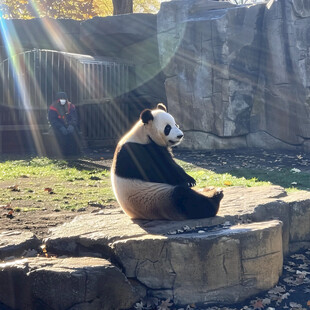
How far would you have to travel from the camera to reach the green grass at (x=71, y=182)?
24.3 feet

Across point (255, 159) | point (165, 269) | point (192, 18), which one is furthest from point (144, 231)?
point (192, 18)

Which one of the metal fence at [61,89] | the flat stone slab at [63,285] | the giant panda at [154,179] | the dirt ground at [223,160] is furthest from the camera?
the metal fence at [61,89]

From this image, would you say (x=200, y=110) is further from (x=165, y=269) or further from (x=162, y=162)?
(x=165, y=269)

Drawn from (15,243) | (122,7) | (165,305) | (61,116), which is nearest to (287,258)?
(165,305)

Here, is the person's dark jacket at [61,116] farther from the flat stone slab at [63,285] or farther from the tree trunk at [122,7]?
the flat stone slab at [63,285]

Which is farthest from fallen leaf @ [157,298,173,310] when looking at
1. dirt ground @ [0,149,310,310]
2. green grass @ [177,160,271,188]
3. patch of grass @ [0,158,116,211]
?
green grass @ [177,160,271,188]

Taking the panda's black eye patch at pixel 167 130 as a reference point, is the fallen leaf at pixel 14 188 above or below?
below

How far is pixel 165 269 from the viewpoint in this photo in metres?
4.25

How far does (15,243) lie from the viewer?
451 cm

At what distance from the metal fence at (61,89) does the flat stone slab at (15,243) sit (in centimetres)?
1083

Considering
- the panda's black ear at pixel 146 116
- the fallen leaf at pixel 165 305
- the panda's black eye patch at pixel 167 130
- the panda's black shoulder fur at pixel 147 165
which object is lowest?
the fallen leaf at pixel 165 305

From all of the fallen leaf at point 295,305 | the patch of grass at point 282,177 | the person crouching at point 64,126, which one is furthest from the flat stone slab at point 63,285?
the person crouching at point 64,126

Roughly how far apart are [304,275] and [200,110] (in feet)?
30.6

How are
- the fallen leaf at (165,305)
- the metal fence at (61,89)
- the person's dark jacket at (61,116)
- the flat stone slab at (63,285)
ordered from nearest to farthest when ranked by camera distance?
the flat stone slab at (63,285)
the fallen leaf at (165,305)
the person's dark jacket at (61,116)
the metal fence at (61,89)
